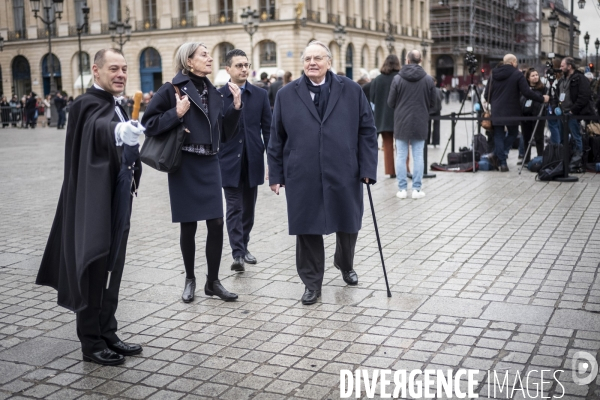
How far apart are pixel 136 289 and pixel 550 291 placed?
10.7 ft

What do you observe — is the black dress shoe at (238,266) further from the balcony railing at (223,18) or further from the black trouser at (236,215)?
the balcony railing at (223,18)

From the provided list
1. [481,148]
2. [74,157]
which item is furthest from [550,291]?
[481,148]

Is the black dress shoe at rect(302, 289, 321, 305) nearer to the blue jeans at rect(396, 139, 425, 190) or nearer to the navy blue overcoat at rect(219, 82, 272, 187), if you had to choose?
the navy blue overcoat at rect(219, 82, 272, 187)

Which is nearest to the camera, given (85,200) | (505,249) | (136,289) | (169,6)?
(85,200)

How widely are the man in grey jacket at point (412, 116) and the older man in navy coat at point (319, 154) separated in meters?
5.01

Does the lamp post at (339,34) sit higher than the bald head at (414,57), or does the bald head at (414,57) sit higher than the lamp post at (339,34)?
the lamp post at (339,34)

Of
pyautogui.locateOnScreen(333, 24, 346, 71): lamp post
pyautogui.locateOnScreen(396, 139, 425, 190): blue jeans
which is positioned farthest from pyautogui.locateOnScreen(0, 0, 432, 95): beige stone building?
pyautogui.locateOnScreen(396, 139, 425, 190): blue jeans

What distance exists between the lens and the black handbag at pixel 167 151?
17.6ft

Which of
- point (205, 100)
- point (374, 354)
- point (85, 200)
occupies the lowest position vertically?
point (374, 354)

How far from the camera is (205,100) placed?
5.71 meters

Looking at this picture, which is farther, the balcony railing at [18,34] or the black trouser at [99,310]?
the balcony railing at [18,34]

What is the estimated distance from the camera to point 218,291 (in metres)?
5.90

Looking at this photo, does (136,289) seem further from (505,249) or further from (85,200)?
(505,249)

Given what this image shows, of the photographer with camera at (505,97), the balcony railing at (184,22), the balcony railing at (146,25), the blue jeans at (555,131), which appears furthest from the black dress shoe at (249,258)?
the balcony railing at (146,25)
